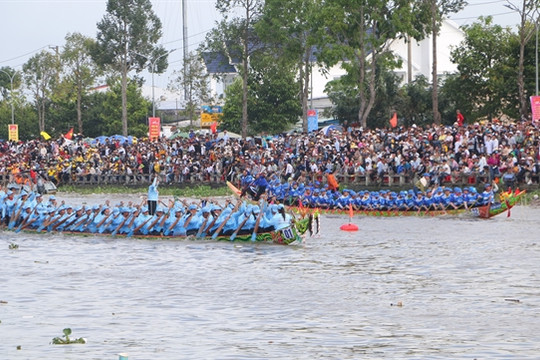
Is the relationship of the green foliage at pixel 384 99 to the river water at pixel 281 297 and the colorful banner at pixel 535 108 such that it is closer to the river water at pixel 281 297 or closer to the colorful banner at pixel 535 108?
the colorful banner at pixel 535 108

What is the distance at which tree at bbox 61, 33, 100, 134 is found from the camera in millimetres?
70062

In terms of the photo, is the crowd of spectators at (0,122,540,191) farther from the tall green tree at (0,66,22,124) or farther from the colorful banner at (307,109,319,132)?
the tall green tree at (0,66,22,124)

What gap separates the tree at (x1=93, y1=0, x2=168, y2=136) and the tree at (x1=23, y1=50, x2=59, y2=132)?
1178 cm

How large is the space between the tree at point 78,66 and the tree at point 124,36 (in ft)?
26.5

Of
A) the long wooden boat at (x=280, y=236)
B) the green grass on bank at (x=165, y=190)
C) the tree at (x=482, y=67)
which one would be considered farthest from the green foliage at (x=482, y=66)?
the long wooden boat at (x=280, y=236)

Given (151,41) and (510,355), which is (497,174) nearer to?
(510,355)

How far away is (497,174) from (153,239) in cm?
1318

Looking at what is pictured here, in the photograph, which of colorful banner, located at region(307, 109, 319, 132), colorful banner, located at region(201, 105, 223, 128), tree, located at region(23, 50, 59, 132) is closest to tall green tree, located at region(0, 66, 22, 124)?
tree, located at region(23, 50, 59, 132)

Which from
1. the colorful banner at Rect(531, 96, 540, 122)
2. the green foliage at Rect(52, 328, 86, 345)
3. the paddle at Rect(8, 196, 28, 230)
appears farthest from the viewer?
the colorful banner at Rect(531, 96, 540, 122)

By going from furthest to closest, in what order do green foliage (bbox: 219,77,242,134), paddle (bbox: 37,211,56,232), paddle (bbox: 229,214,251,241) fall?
1. green foliage (bbox: 219,77,242,134)
2. paddle (bbox: 37,211,56,232)
3. paddle (bbox: 229,214,251,241)

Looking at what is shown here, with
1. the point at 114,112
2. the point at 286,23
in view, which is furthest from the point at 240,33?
the point at 114,112

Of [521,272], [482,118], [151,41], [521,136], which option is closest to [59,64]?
[151,41]

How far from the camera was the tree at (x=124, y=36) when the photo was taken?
Answer: 197 ft

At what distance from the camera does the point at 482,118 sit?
162ft
